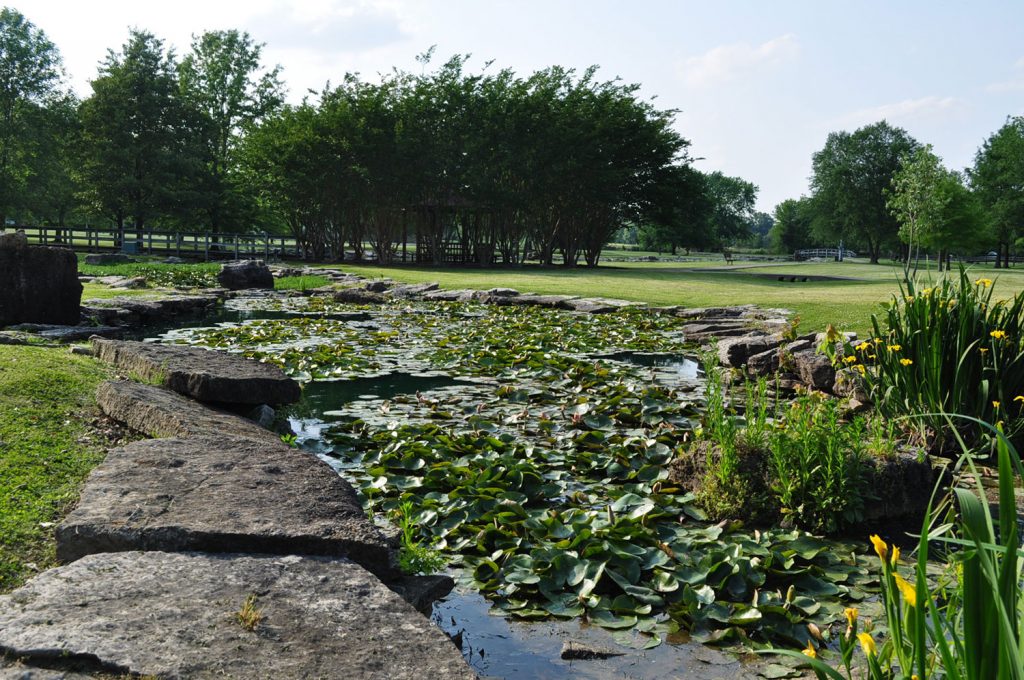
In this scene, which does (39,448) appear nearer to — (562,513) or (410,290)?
(562,513)

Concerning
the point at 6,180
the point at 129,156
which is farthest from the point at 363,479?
the point at 6,180

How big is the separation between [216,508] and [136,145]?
40055mm

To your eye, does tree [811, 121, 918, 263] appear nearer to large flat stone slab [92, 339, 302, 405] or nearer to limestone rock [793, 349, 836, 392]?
limestone rock [793, 349, 836, 392]

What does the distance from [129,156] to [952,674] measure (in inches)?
1622

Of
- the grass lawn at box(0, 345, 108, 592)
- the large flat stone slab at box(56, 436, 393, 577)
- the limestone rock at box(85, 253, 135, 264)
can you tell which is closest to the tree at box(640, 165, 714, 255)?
the limestone rock at box(85, 253, 135, 264)

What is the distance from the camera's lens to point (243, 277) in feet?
68.7

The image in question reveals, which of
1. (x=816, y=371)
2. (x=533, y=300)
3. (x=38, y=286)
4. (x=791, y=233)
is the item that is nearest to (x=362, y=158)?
(x=533, y=300)

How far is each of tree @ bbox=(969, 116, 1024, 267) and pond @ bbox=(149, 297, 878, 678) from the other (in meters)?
53.2

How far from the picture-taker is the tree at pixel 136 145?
3706cm

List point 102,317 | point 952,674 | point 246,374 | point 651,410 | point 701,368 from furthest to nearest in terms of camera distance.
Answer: point 102,317 < point 701,368 < point 651,410 < point 246,374 < point 952,674

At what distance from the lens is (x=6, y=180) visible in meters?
38.3

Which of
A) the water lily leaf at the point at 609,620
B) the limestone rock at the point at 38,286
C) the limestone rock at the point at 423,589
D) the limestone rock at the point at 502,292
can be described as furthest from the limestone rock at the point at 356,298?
the water lily leaf at the point at 609,620

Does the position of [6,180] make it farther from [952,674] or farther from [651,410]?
[952,674]

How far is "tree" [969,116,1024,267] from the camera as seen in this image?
52.6m
